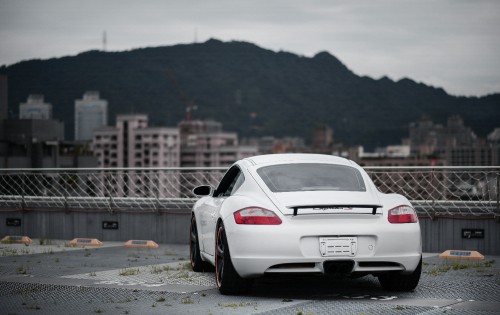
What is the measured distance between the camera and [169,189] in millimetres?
20094

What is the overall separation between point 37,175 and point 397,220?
13.8 metres

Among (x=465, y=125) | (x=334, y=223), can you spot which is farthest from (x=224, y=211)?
(x=465, y=125)

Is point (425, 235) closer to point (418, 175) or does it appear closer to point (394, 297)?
point (418, 175)

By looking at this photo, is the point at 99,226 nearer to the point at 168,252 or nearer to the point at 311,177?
the point at 168,252

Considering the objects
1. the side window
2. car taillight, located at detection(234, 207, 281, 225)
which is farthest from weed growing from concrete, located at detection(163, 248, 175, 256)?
car taillight, located at detection(234, 207, 281, 225)

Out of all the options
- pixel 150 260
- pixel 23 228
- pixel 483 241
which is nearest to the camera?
pixel 150 260

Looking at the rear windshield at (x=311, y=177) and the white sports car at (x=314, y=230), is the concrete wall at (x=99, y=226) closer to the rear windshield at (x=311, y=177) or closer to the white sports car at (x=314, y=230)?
the rear windshield at (x=311, y=177)

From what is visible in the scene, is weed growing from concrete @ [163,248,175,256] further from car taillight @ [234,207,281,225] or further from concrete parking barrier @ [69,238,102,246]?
car taillight @ [234,207,281,225]

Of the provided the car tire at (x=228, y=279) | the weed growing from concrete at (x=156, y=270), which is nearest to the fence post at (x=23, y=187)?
the weed growing from concrete at (x=156, y=270)

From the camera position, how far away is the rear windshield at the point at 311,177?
28.6ft

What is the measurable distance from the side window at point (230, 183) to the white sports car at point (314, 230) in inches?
14.4

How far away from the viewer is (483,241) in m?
14.7

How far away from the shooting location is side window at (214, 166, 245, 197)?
9.44 m

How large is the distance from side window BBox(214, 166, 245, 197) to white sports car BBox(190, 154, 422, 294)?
37cm
